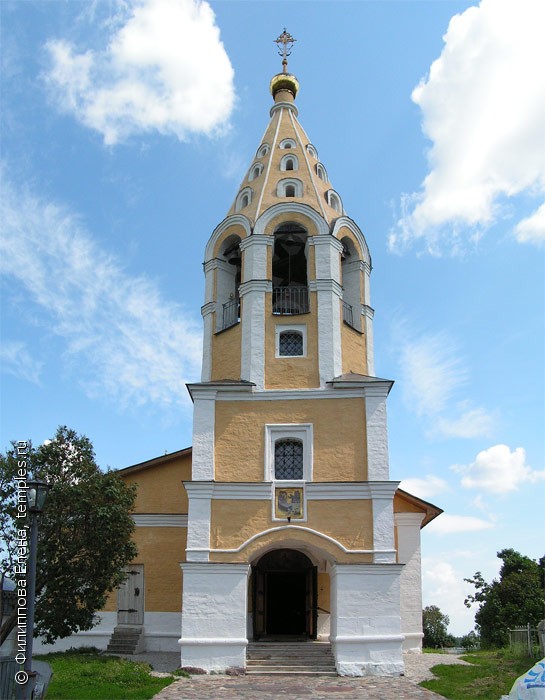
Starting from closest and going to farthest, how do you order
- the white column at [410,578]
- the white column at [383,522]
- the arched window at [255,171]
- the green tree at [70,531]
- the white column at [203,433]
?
the green tree at [70,531]
the white column at [383,522]
the white column at [203,433]
the white column at [410,578]
the arched window at [255,171]

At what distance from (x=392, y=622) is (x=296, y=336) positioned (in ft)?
24.0

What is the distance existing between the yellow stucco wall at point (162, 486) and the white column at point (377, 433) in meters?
6.02

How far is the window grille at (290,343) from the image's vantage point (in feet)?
60.7

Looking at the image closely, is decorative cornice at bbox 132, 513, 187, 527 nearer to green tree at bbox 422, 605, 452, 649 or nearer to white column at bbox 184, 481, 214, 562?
white column at bbox 184, 481, 214, 562

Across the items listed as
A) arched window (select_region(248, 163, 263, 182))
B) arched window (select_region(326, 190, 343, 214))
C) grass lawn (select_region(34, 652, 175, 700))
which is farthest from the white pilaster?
grass lawn (select_region(34, 652, 175, 700))

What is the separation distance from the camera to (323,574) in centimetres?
1919

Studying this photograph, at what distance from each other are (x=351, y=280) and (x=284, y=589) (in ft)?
28.7

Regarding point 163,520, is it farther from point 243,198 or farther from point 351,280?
point 243,198

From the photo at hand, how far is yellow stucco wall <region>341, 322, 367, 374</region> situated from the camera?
61.6ft

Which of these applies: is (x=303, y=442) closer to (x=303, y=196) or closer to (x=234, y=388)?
(x=234, y=388)

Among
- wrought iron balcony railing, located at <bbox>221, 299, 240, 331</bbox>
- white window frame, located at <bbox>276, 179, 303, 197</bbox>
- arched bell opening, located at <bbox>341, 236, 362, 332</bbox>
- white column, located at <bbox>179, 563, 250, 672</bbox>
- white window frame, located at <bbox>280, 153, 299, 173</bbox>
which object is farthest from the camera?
white window frame, located at <bbox>280, 153, 299, 173</bbox>

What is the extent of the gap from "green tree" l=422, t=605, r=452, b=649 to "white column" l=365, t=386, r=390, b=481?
3164 cm

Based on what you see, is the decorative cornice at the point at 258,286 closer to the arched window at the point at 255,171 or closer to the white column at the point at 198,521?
the arched window at the point at 255,171

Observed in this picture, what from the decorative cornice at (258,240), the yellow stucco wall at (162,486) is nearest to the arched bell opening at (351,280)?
the decorative cornice at (258,240)
